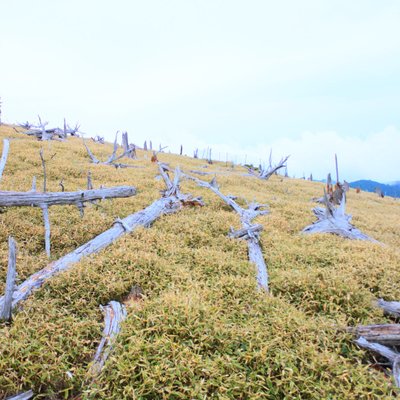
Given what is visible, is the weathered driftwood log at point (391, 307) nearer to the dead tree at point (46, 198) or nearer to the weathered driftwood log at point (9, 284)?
the weathered driftwood log at point (9, 284)

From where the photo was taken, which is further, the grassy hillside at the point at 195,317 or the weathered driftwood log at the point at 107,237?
the weathered driftwood log at the point at 107,237

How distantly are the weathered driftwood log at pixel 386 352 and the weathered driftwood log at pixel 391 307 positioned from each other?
114cm

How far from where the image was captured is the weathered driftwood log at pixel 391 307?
541 centimetres

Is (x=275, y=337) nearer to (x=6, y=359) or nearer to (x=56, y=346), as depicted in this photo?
(x=56, y=346)

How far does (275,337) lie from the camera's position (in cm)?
442

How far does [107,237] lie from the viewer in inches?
292

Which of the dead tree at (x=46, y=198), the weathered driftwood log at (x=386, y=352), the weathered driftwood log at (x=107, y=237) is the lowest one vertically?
the weathered driftwood log at (x=386, y=352)

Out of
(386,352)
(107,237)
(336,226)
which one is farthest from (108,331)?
(336,226)

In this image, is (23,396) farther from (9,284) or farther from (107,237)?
(107,237)

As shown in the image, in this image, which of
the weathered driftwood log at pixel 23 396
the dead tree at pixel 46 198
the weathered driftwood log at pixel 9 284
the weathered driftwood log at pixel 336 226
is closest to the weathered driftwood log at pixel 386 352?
the weathered driftwood log at pixel 23 396

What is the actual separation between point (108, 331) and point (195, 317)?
133cm

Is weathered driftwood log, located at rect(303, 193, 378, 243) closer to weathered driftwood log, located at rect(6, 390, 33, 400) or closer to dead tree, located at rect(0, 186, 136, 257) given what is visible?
dead tree, located at rect(0, 186, 136, 257)

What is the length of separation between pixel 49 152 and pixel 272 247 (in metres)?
17.5

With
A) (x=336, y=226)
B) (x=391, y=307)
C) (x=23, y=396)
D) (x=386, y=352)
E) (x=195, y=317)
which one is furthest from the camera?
(x=336, y=226)
